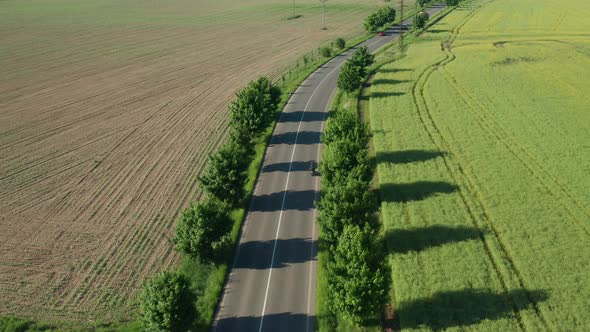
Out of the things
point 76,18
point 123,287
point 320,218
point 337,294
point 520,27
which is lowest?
point 123,287

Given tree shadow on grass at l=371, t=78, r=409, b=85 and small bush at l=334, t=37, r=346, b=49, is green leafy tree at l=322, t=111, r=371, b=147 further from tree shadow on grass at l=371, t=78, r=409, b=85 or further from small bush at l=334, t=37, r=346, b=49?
small bush at l=334, t=37, r=346, b=49

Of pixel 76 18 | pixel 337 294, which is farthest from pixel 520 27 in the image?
pixel 76 18

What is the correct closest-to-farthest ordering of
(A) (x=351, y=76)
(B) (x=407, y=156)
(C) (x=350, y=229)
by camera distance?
(C) (x=350, y=229) → (B) (x=407, y=156) → (A) (x=351, y=76)

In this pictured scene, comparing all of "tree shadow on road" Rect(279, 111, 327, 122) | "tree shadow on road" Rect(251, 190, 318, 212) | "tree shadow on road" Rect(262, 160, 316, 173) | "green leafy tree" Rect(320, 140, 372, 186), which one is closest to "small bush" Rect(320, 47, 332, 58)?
"tree shadow on road" Rect(279, 111, 327, 122)

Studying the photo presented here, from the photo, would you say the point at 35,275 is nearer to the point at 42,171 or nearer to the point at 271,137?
the point at 42,171

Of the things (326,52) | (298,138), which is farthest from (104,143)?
(326,52)

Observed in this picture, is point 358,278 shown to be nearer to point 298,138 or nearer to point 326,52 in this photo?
point 298,138

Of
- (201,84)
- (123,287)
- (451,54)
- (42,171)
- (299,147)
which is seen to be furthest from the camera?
(451,54)
